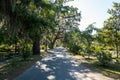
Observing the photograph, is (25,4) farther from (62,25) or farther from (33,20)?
(62,25)

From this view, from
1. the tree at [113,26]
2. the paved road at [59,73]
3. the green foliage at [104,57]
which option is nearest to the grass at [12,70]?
the paved road at [59,73]

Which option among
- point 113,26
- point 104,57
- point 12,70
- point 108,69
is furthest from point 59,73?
point 113,26

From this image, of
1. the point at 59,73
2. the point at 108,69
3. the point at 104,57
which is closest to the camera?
the point at 59,73

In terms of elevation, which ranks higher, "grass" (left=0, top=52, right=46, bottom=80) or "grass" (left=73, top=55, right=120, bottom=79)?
"grass" (left=0, top=52, right=46, bottom=80)

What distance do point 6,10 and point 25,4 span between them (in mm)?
3228

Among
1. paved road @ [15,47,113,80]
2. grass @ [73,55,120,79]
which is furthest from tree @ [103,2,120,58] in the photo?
paved road @ [15,47,113,80]

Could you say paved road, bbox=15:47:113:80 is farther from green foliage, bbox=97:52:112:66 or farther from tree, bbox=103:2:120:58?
tree, bbox=103:2:120:58

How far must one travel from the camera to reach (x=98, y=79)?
1302cm

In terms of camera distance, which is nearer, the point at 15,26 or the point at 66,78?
the point at 66,78

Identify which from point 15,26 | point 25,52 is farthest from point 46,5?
point 25,52

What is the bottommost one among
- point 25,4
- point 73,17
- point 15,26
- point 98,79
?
point 98,79

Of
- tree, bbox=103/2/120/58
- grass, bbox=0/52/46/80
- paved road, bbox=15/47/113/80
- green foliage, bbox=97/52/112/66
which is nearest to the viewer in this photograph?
grass, bbox=0/52/46/80

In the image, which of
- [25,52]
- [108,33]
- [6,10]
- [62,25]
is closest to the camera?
[6,10]

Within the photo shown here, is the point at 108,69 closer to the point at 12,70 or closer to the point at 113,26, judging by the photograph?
the point at 12,70
